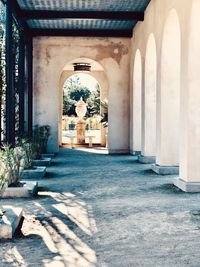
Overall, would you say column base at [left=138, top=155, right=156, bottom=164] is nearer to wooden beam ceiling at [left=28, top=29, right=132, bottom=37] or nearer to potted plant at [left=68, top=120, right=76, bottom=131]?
wooden beam ceiling at [left=28, top=29, right=132, bottom=37]

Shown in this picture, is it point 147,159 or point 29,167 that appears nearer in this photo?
point 29,167

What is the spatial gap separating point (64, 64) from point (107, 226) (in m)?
13.1

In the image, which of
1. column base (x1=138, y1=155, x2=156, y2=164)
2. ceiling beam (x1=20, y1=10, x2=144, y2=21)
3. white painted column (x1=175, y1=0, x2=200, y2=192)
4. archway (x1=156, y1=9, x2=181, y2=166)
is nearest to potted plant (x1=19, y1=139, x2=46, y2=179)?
archway (x1=156, y1=9, x2=181, y2=166)

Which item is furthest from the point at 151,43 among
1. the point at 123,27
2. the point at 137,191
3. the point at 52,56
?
the point at 137,191

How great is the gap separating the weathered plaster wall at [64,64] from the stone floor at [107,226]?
8.39m

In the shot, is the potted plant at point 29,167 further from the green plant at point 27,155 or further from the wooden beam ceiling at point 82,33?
the wooden beam ceiling at point 82,33

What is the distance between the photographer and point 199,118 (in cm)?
873

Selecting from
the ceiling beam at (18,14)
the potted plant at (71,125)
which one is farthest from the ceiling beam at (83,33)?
the potted plant at (71,125)

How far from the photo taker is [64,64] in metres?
18.2

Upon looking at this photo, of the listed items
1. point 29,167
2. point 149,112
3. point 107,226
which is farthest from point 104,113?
point 107,226

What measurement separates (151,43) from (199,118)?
5712mm

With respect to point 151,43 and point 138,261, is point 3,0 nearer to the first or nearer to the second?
point 151,43

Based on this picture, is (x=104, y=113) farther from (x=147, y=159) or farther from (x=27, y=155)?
(x=27, y=155)

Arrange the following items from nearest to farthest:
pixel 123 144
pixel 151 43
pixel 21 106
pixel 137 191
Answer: pixel 137 191, pixel 151 43, pixel 21 106, pixel 123 144
